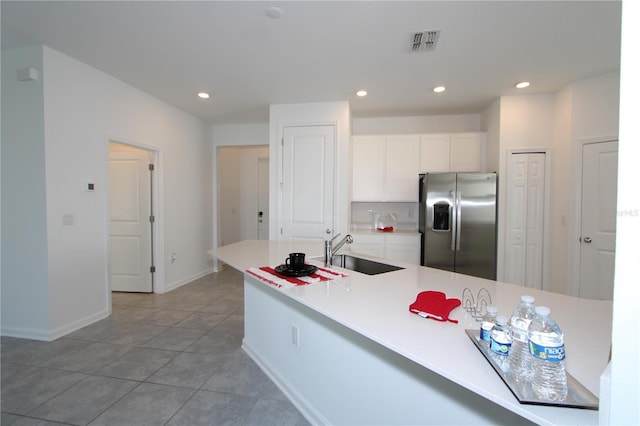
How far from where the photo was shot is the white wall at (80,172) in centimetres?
252

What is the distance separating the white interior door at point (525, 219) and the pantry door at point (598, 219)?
18.8 inches

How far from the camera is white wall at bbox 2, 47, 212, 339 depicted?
8.25 feet

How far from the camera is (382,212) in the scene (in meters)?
4.52

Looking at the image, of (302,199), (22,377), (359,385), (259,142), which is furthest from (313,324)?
(259,142)

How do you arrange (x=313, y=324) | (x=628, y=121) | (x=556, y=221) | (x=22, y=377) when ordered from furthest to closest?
(x=556, y=221)
(x=22, y=377)
(x=313, y=324)
(x=628, y=121)

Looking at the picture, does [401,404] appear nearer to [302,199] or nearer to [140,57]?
[302,199]

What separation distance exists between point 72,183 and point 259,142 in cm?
273

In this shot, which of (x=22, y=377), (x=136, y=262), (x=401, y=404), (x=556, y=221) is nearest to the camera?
(x=401, y=404)

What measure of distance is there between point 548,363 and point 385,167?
3.69 m

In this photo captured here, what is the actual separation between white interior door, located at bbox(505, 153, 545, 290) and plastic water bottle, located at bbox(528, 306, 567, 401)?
350 cm

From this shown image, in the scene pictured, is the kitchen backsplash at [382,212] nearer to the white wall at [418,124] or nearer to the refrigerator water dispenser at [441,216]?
the refrigerator water dispenser at [441,216]

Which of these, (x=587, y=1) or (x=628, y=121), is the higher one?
(x=587, y=1)

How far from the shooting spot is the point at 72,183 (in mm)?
2674

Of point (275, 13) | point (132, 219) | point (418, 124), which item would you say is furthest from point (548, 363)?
point (132, 219)
